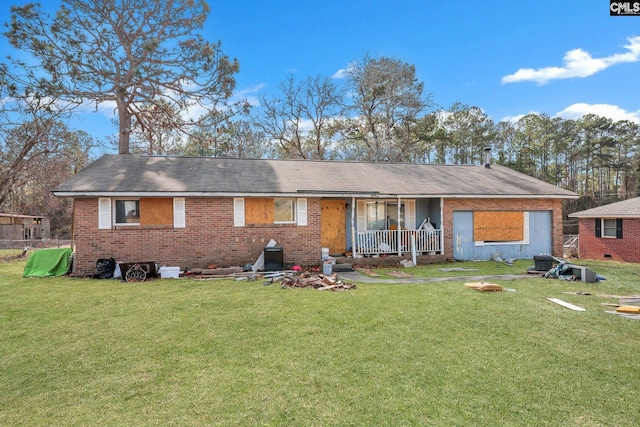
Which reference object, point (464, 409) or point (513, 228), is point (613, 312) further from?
point (513, 228)

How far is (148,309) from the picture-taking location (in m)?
6.60

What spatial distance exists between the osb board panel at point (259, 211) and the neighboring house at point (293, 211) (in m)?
0.04

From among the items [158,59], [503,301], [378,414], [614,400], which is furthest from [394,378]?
[158,59]

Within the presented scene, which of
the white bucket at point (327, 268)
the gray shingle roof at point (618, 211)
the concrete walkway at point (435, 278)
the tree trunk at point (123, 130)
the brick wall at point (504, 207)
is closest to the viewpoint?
the concrete walkway at point (435, 278)

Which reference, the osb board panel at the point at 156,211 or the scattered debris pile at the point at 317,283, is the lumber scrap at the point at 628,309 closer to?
the scattered debris pile at the point at 317,283

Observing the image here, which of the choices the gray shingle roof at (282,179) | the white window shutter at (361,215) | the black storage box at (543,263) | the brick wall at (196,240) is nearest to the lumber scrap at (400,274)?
the brick wall at (196,240)

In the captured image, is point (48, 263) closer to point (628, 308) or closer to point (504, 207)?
point (628, 308)

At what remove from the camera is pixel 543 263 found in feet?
34.4

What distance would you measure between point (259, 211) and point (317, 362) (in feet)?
27.4

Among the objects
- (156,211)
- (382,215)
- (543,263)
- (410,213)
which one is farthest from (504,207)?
(156,211)

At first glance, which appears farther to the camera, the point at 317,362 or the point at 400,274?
the point at 400,274

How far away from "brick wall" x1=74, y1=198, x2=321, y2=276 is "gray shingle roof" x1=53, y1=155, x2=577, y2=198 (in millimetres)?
671

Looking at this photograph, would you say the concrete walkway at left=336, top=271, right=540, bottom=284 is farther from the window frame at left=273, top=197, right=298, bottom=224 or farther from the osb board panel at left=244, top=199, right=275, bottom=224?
the osb board panel at left=244, top=199, right=275, bottom=224

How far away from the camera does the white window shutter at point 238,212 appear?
1170 centimetres
